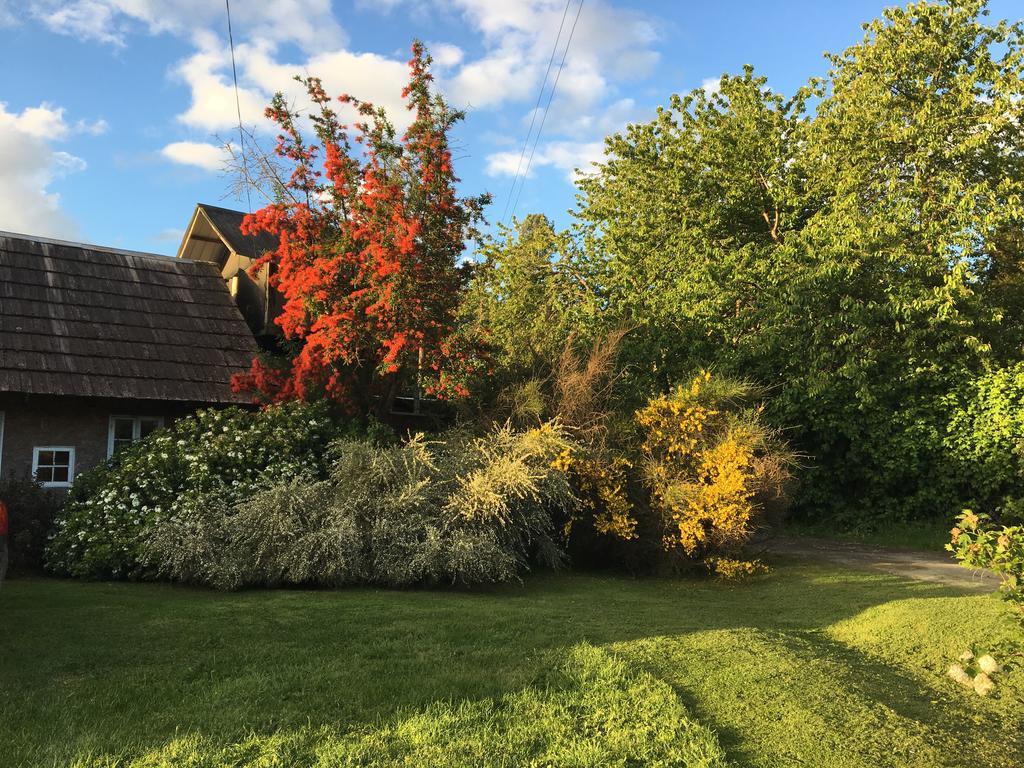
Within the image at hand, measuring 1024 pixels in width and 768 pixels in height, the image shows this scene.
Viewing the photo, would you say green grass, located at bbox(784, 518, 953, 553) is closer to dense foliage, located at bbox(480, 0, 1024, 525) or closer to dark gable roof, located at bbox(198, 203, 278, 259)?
dense foliage, located at bbox(480, 0, 1024, 525)

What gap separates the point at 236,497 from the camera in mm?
10711

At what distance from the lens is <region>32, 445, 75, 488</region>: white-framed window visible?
12727 millimetres

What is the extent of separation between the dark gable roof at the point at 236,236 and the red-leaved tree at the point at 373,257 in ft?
11.3

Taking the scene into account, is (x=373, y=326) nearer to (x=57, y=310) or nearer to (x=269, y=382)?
(x=269, y=382)

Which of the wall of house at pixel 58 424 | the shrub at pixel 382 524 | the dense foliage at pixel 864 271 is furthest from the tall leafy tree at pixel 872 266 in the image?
the wall of house at pixel 58 424

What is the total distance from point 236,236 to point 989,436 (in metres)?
17.8

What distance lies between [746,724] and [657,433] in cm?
752

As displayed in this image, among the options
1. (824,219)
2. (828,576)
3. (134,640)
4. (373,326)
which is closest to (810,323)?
(824,219)

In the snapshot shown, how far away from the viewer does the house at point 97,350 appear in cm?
1265

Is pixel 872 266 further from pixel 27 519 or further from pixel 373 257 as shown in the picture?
pixel 27 519

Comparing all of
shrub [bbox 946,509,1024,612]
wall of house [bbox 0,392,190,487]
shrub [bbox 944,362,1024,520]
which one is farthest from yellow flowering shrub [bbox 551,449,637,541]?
shrub [bbox 944,362,1024,520]

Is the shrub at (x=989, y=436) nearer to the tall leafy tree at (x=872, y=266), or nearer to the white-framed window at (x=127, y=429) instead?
the tall leafy tree at (x=872, y=266)

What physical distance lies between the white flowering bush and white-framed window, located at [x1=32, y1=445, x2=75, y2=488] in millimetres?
1263

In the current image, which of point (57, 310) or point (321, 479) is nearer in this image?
point (321, 479)
